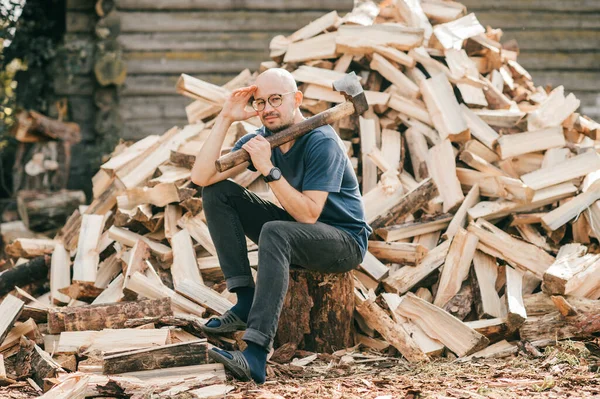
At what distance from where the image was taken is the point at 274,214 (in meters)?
4.14

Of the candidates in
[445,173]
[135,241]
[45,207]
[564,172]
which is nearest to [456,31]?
[445,173]

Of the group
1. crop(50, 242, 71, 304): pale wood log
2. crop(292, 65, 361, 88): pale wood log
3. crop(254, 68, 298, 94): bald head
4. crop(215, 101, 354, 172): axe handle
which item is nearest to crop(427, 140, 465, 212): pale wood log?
crop(292, 65, 361, 88): pale wood log

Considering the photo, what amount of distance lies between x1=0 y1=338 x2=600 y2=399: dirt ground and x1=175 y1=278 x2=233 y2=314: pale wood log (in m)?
0.69

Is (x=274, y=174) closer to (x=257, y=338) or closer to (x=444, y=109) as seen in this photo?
(x=257, y=338)

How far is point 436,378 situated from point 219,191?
4.75 feet

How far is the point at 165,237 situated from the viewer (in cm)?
518

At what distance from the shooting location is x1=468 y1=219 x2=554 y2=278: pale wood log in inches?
186

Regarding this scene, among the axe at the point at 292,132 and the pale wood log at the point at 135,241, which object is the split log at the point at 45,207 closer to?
the pale wood log at the point at 135,241

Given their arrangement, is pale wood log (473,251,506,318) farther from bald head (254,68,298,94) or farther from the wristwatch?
bald head (254,68,298,94)

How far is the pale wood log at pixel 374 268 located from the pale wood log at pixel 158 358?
1399 millimetres

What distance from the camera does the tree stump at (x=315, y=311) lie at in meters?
4.09

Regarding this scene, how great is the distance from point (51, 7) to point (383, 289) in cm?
692

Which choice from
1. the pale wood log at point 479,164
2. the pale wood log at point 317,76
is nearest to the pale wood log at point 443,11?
the pale wood log at point 317,76

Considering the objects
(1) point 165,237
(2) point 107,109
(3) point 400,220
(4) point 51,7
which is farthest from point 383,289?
(4) point 51,7
